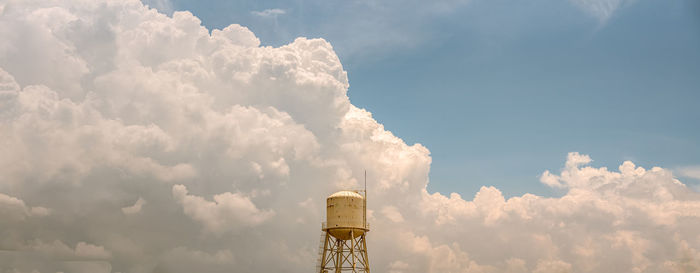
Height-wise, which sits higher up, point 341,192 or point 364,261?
point 341,192

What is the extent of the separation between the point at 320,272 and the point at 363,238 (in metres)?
7.03

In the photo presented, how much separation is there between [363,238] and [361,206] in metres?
4.12

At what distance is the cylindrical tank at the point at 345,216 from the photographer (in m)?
102

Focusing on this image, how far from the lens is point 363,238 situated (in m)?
103

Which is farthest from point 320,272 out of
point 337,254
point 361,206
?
point 361,206

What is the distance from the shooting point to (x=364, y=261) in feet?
332

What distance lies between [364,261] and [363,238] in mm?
3309

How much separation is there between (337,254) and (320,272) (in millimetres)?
3218

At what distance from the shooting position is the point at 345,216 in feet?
334

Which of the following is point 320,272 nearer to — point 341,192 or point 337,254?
point 337,254

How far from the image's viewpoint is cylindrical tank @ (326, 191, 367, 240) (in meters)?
102

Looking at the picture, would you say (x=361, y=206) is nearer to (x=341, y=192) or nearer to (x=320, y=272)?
(x=341, y=192)

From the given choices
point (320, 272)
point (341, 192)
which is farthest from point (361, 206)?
point (320, 272)

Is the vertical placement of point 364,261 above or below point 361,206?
below
